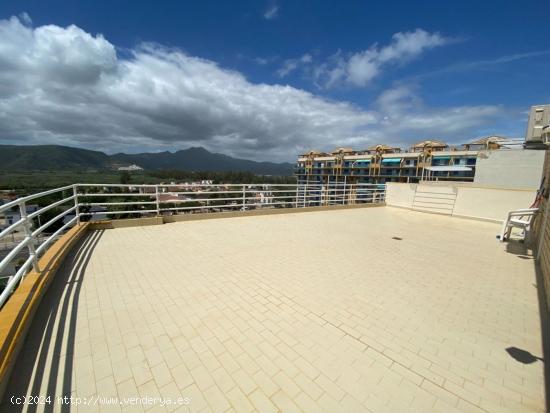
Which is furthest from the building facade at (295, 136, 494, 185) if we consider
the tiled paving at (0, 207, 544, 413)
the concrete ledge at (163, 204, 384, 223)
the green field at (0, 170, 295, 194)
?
the tiled paving at (0, 207, 544, 413)

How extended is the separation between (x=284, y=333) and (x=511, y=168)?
64.7ft

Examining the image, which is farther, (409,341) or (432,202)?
(432,202)

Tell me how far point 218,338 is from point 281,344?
0.56m

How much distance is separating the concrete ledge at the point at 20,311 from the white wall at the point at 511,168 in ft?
56.9

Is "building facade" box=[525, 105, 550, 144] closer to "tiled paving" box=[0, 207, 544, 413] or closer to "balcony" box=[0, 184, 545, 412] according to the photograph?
"balcony" box=[0, 184, 545, 412]

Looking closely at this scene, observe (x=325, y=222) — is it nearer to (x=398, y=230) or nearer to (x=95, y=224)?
(x=398, y=230)

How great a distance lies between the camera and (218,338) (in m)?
2.12

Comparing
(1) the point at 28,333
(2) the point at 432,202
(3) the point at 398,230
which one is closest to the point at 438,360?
(1) the point at 28,333

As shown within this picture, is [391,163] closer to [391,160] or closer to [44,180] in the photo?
[391,160]

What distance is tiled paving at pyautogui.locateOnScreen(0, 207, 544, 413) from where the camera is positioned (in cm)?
162

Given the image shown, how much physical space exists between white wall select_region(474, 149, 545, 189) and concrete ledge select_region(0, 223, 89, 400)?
1735 centimetres

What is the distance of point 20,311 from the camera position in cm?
206

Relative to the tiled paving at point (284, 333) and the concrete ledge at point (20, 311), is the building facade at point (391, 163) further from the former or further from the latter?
the concrete ledge at point (20, 311)

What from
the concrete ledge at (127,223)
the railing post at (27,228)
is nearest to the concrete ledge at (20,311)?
the railing post at (27,228)
